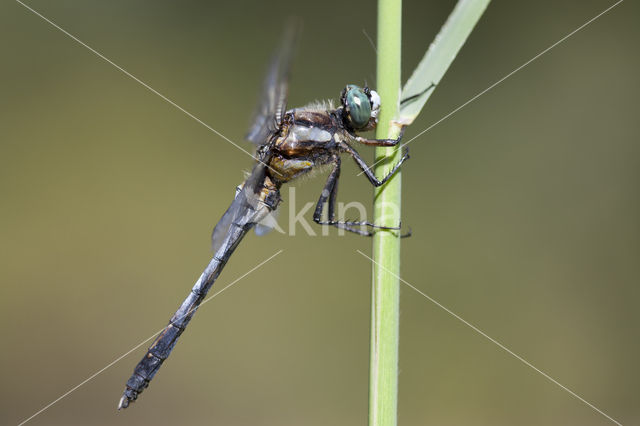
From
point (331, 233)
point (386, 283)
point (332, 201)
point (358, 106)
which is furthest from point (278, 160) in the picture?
point (331, 233)

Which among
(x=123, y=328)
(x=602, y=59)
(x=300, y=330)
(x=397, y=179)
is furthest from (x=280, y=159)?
(x=602, y=59)

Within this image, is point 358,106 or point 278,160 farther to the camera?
point 278,160

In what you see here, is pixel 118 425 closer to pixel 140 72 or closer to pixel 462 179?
pixel 140 72

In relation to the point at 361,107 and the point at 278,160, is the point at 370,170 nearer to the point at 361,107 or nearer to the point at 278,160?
the point at 361,107

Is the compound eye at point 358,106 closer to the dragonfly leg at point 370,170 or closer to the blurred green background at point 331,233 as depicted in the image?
the dragonfly leg at point 370,170

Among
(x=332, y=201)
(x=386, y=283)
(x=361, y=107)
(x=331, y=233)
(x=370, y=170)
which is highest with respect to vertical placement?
(x=331, y=233)
